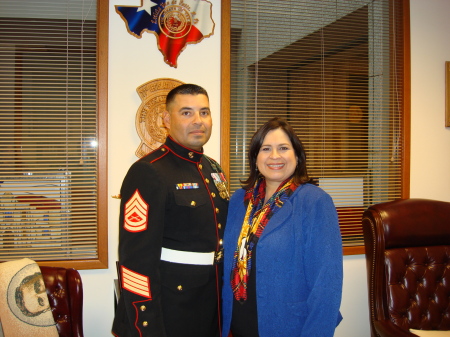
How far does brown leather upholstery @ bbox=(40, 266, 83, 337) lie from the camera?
1.83 m

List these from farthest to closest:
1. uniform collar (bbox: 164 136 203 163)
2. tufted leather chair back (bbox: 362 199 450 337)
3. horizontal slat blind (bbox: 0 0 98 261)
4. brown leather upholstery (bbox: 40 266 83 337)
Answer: horizontal slat blind (bbox: 0 0 98 261)
tufted leather chair back (bbox: 362 199 450 337)
brown leather upholstery (bbox: 40 266 83 337)
uniform collar (bbox: 164 136 203 163)

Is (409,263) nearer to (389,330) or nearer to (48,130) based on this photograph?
(389,330)

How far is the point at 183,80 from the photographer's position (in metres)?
2.32

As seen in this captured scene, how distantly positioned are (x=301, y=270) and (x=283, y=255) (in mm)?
83

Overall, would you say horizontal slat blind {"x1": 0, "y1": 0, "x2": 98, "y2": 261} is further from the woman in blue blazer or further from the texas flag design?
the woman in blue blazer

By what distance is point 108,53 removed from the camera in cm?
221

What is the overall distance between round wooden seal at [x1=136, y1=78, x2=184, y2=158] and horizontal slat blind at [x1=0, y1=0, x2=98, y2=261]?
0.28 metres

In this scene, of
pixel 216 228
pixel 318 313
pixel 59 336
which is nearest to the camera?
pixel 318 313

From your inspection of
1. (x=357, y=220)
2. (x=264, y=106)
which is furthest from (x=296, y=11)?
(x=357, y=220)

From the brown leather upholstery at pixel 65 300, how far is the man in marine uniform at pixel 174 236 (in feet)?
1.68

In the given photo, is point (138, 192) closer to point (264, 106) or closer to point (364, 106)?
point (264, 106)

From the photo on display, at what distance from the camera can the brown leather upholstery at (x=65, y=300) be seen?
183 centimetres

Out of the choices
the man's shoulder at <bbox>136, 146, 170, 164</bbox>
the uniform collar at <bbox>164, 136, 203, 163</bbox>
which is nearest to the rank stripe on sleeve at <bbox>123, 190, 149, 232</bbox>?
the man's shoulder at <bbox>136, 146, 170, 164</bbox>

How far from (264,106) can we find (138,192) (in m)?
1.33
